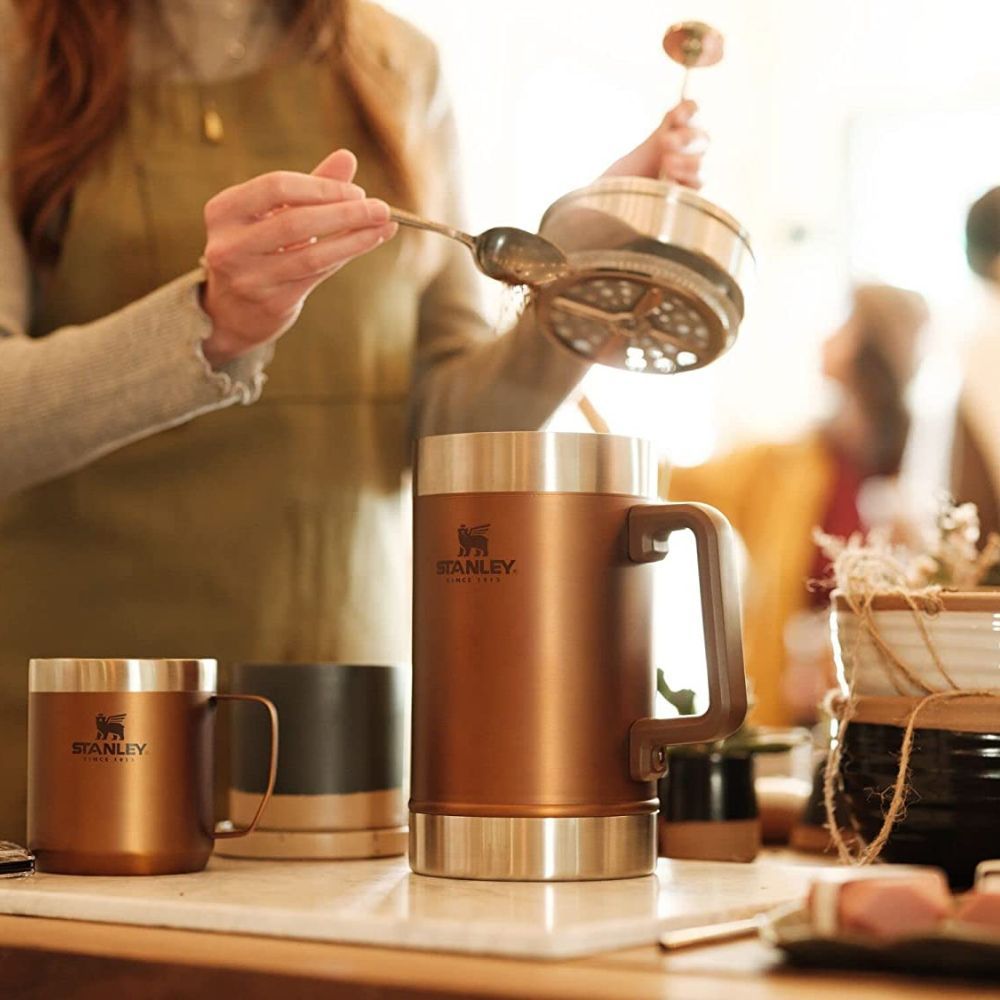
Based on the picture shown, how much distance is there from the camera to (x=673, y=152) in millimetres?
1003

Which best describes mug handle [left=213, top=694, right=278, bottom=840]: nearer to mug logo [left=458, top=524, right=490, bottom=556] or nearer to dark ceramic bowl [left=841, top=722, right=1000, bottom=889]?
mug logo [left=458, top=524, right=490, bottom=556]

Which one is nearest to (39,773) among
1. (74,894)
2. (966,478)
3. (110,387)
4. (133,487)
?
(74,894)

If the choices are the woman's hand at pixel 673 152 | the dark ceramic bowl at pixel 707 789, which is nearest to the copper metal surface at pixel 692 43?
the woman's hand at pixel 673 152

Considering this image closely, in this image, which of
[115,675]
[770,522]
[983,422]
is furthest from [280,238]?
[770,522]

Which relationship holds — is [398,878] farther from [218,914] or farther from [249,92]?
[249,92]

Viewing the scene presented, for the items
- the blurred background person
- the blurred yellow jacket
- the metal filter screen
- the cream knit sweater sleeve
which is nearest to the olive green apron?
the cream knit sweater sleeve

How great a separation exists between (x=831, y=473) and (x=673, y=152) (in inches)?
99.8

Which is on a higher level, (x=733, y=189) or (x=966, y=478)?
(x=733, y=189)

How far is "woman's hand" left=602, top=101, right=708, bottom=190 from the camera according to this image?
100 cm

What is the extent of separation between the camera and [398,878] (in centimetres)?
78

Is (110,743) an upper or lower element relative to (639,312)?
lower

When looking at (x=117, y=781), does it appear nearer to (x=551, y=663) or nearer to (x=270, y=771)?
(x=270, y=771)

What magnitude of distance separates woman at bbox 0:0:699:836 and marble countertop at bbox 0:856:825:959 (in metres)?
0.40

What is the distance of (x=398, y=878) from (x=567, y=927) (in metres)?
0.21
